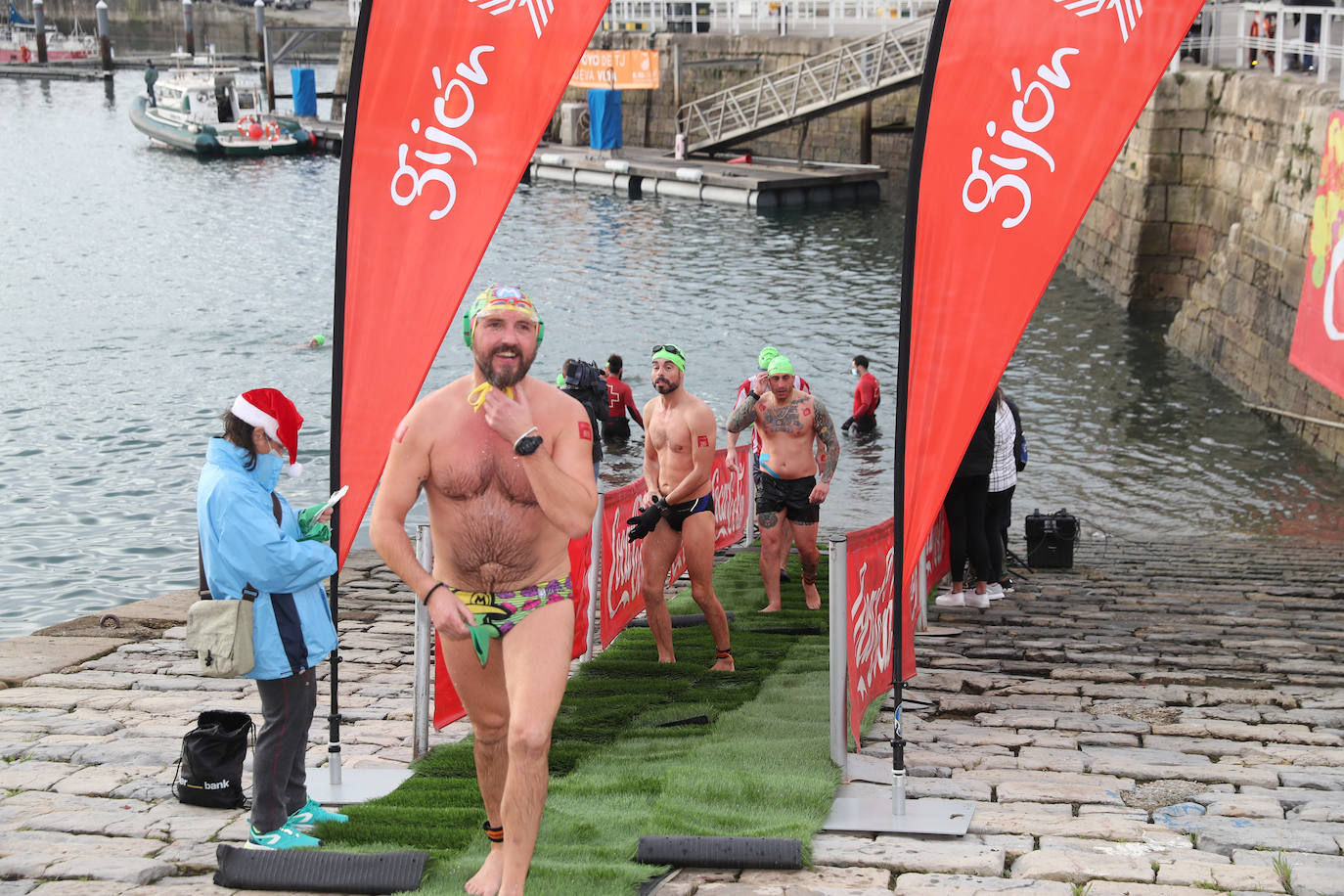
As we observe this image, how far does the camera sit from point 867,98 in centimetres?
4356

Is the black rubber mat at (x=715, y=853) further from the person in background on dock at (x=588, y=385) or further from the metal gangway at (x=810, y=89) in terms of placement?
the metal gangway at (x=810, y=89)

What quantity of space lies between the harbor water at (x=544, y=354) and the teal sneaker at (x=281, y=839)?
3318mm

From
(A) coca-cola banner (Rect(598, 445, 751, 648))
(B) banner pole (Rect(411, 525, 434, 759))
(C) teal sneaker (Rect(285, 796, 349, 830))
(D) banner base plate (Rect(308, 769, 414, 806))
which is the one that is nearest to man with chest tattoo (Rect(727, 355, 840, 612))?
(A) coca-cola banner (Rect(598, 445, 751, 648))

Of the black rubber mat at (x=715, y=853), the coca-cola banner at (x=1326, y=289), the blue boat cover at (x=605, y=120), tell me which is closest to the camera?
the black rubber mat at (x=715, y=853)

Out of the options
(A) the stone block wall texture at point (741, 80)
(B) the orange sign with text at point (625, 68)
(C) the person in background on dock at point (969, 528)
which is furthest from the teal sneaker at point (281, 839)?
(B) the orange sign with text at point (625, 68)

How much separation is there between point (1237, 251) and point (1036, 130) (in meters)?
17.4

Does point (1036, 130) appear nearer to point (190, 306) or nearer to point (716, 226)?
point (190, 306)

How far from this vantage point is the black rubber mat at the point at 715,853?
16.5 feet

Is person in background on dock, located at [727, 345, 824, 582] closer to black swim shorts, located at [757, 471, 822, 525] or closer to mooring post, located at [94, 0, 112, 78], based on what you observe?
black swim shorts, located at [757, 471, 822, 525]

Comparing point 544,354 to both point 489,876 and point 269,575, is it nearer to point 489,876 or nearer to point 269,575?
point 269,575

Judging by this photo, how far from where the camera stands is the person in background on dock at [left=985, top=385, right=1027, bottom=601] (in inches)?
407

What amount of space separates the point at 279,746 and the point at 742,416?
217 inches

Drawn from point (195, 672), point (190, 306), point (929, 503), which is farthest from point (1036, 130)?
point (190, 306)

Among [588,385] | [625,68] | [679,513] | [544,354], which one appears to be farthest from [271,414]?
[625,68]
